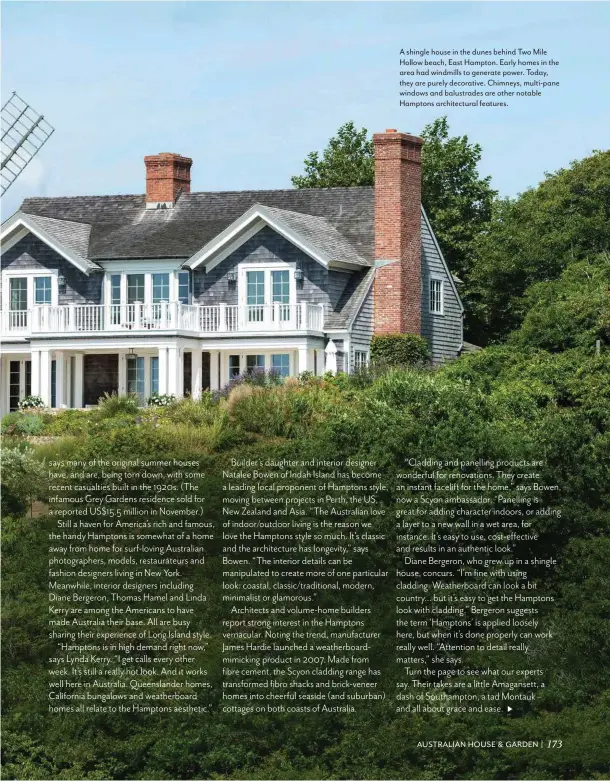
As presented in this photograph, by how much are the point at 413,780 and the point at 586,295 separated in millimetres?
20151

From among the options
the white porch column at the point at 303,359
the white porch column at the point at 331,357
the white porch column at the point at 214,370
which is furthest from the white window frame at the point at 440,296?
the white porch column at the point at 214,370

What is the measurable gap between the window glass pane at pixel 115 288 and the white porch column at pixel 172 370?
3564 millimetres

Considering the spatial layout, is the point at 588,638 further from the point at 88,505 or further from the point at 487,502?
the point at 88,505

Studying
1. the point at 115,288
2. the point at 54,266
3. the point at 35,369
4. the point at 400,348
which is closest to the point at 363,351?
the point at 400,348

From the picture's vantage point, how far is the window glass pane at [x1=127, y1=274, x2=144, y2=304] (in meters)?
40.1

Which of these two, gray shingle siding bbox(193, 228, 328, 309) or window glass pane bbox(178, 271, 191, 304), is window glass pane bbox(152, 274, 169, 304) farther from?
gray shingle siding bbox(193, 228, 328, 309)

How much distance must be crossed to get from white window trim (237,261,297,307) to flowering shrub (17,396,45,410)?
236 inches

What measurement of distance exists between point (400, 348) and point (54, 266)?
10466mm

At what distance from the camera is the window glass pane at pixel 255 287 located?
3900 cm

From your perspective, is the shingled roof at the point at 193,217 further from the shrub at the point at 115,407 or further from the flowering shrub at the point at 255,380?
the shrub at the point at 115,407

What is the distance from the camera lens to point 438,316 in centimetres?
4181

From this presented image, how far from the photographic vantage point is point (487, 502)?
18688 mm

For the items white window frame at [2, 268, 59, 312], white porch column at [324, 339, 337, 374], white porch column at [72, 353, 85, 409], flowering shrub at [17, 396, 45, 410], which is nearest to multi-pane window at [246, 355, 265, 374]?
white porch column at [324, 339, 337, 374]

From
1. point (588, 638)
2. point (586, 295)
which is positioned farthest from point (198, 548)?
point (586, 295)
